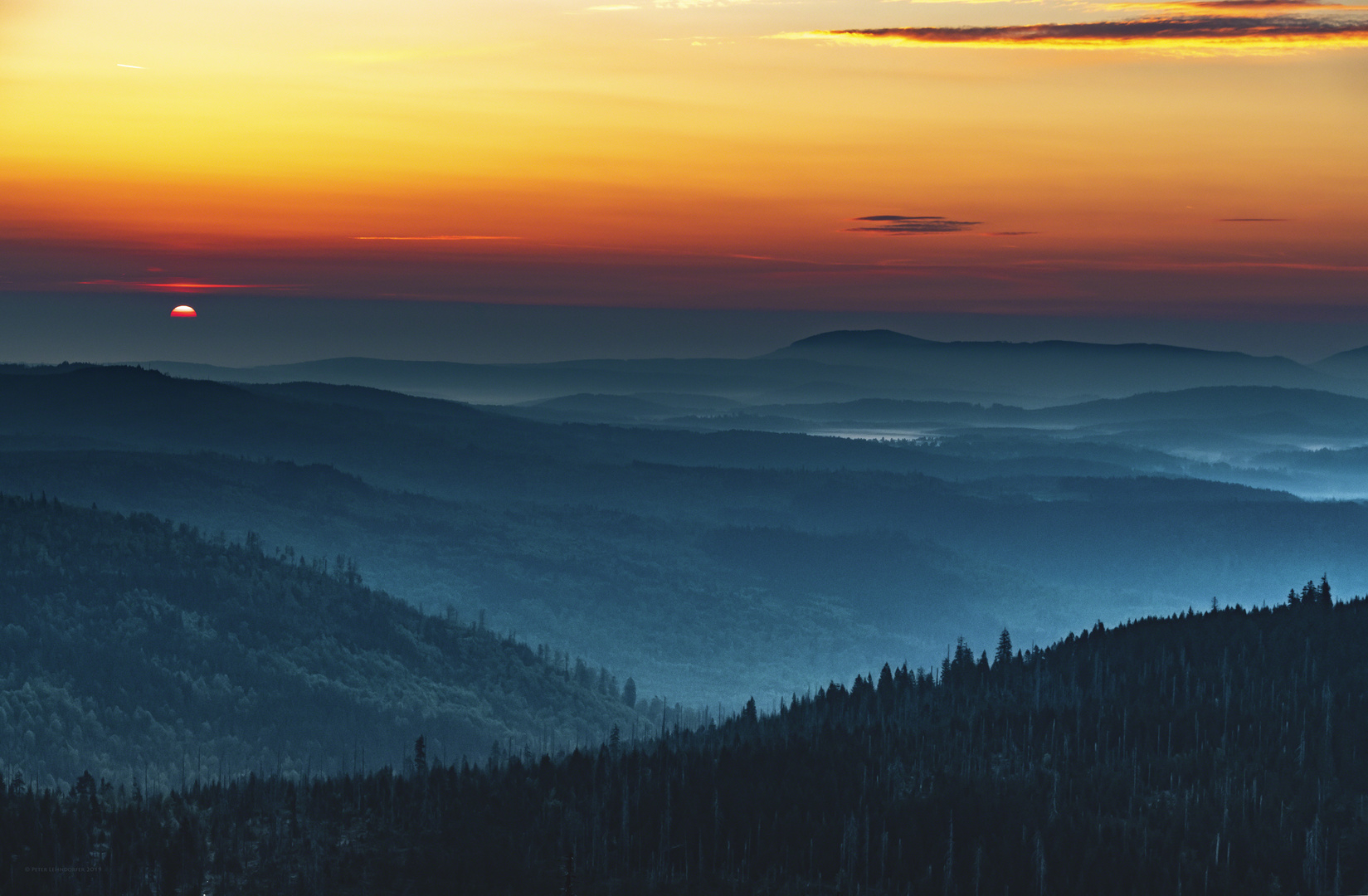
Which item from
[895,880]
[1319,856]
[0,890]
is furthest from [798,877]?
[0,890]

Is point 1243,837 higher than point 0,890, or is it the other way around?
point 1243,837

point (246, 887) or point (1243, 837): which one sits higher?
point (1243, 837)

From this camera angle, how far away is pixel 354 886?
653ft

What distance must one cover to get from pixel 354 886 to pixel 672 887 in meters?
37.9

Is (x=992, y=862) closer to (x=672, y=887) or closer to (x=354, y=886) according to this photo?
(x=672, y=887)

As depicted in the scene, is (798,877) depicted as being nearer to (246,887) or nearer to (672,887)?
(672,887)

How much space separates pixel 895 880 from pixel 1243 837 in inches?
1635

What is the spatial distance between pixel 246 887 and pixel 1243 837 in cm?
11834

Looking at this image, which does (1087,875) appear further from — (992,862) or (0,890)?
(0,890)

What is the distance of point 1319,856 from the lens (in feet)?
644

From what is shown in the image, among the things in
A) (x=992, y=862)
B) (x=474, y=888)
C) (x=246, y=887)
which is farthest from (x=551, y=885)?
(x=992, y=862)

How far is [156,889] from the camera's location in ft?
651

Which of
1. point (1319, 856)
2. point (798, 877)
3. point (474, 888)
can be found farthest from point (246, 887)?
point (1319, 856)

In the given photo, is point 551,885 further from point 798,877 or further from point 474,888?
Result: point 798,877
